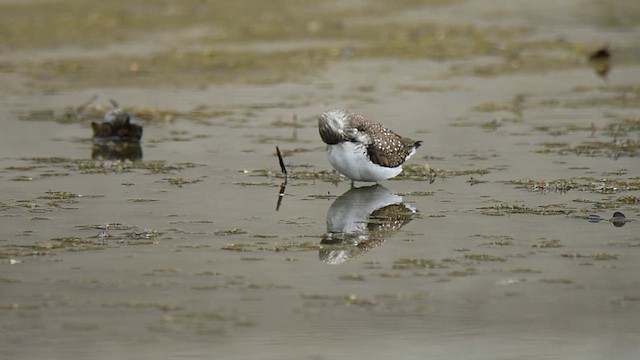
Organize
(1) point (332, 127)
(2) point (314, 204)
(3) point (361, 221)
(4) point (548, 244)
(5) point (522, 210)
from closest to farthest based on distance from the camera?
(4) point (548, 244) → (3) point (361, 221) → (5) point (522, 210) → (2) point (314, 204) → (1) point (332, 127)

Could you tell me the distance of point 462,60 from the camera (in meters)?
21.6

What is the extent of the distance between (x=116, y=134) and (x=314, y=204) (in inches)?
169

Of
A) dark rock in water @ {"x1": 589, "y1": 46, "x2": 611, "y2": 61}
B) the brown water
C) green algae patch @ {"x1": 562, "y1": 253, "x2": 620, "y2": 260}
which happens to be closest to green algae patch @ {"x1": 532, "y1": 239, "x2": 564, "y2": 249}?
the brown water

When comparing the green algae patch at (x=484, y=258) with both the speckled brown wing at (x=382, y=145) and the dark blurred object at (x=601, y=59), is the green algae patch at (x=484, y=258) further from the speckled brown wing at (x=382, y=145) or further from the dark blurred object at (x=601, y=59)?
the dark blurred object at (x=601, y=59)

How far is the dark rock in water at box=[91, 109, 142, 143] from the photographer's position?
1516 cm

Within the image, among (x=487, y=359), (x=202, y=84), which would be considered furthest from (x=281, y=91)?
(x=487, y=359)

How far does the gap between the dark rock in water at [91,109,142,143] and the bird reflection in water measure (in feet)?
12.2

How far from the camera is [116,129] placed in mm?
15258

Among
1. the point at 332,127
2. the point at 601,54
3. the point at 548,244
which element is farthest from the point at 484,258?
the point at 601,54

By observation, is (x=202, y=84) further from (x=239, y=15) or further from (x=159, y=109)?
(x=239, y=15)

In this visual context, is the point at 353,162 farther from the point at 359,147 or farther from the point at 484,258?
the point at 484,258

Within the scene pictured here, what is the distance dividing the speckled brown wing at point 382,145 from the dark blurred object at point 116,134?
336 centimetres

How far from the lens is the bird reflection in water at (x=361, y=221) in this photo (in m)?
10.0

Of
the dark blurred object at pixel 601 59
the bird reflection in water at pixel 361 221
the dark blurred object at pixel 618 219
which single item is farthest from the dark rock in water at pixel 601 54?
the dark blurred object at pixel 618 219
